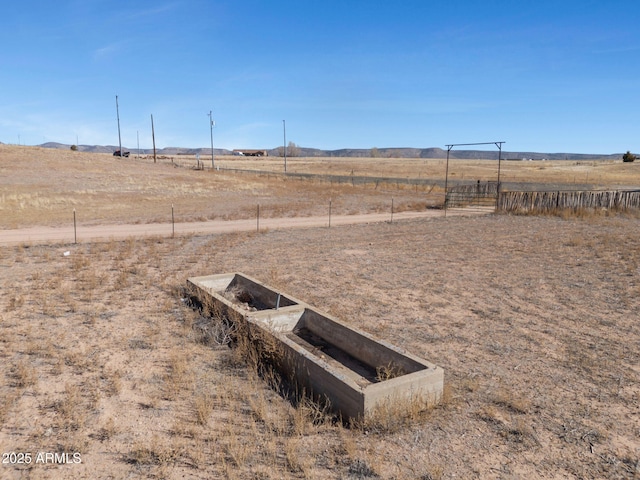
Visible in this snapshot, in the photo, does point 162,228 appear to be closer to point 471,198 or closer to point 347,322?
point 347,322

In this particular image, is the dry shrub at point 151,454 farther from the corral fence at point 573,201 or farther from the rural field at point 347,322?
the corral fence at point 573,201

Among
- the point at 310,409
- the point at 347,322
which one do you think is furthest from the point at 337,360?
the point at 310,409

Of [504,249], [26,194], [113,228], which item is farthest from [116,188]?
[504,249]

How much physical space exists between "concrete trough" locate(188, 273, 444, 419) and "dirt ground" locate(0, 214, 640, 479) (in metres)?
0.28

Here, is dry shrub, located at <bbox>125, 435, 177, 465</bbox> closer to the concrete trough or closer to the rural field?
the rural field

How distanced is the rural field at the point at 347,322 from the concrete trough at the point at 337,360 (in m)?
0.24

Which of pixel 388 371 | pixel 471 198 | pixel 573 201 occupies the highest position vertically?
pixel 573 201

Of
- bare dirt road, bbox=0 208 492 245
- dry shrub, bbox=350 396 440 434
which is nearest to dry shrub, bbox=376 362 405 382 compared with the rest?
dry shrub, bbox=350 396 440 434

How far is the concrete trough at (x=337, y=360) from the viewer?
509 cm

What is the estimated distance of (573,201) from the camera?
25406 mm

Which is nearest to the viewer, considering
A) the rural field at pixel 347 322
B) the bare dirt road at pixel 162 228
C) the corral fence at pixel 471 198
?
the rural field at pixel 347 322

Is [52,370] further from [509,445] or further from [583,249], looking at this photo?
[583,249]

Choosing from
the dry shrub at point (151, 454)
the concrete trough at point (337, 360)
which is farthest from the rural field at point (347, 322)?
the concrete trough at point (337, 360)

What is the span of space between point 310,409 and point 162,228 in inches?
634
